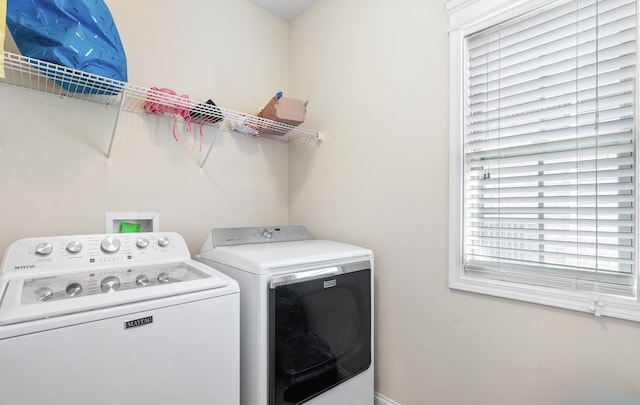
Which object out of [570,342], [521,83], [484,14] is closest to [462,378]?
[570,342]

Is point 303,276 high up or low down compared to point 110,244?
down

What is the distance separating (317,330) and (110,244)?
101cm

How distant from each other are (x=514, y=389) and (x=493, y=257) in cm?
55

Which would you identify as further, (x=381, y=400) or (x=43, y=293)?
(x=381, y=400)

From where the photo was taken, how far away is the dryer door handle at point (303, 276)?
4.12ft

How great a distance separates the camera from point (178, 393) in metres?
1.02

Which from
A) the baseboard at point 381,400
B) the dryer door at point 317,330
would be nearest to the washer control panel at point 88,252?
the dryer door at point 317,330

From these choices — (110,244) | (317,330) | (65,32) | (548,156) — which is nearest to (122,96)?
(65,32)

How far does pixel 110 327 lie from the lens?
2.95ft

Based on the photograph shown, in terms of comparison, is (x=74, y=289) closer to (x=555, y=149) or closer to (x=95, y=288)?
(x=95, y=288)

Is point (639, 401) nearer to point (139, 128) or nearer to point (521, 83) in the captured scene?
point (521, 83)

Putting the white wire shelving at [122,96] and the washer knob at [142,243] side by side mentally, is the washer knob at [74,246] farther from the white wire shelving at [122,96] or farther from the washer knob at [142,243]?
the white wire shelving at [122,96]

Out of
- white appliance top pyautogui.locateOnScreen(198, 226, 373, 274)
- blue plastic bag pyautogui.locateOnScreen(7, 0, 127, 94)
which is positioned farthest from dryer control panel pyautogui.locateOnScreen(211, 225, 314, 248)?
blue plastic bag pyautogui.locateOnScreen(7, 0, 127, 94)

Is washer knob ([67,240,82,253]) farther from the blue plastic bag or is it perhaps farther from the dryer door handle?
the dryer door handle
